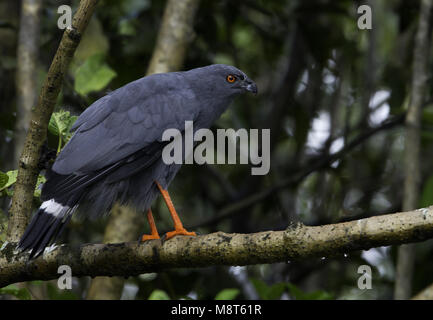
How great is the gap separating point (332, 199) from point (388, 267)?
49.5 inches

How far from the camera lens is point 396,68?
19.2 feet

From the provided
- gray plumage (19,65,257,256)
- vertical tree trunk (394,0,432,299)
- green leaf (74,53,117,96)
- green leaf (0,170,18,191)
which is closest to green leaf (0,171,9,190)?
green leaf (0,170,18,191)

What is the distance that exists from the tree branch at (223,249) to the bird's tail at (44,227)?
0.15m

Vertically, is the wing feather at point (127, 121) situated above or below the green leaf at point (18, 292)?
above

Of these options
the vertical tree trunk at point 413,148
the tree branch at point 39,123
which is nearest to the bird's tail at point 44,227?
the tree branch at point 39,123

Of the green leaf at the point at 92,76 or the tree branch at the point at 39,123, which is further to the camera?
the green leaf at the point at 92,76

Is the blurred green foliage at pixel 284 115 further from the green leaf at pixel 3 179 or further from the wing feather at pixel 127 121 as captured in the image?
the green leaf at pixel 3 179

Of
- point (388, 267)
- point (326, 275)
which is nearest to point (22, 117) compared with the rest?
point (326, 275)

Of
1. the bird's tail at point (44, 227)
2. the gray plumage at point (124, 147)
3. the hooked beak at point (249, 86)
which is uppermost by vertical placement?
the hooked beak at point (249, 86)

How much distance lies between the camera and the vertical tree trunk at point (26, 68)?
4.34 m

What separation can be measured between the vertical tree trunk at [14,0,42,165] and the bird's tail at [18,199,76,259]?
1.33 m

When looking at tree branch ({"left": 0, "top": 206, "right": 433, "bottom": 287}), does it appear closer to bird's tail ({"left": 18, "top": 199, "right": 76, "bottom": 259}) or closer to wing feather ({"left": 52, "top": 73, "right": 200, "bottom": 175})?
bird's tail ({"left": 18, "top": 199, "right": 76, "bottom": 259})
